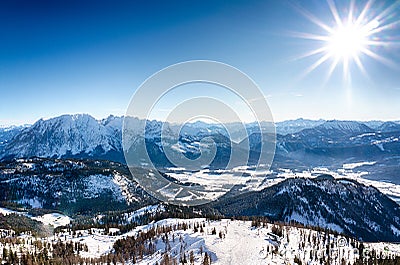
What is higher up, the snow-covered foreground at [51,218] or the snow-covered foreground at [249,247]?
the snow-covered foreground at [249,247]

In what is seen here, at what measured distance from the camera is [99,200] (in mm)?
189125

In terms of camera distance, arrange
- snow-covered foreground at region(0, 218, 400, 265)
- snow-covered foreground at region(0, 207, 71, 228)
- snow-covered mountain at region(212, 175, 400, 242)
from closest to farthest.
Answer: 1. snow-covered foreground at region(0, 218, 400, 265)
2. snow-covered foreground at region(0, 207, 71, 228)
3. snow-covered mountain at region(212, 175, 400, 242)

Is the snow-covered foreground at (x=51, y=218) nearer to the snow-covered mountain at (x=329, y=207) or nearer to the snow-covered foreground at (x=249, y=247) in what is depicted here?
the snow-covered mountain at (x=329, y=207)

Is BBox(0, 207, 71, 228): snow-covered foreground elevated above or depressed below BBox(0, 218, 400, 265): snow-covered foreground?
below

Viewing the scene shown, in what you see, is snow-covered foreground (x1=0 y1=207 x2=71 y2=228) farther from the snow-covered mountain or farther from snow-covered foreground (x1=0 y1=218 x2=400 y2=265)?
snow-covered foreground (x1=0 y1=218 x2=400 y2=265)

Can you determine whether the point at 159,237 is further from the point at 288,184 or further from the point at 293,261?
the point at 288,184

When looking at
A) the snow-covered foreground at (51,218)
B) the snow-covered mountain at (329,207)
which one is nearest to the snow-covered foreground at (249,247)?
the snow-covered mountain at (329,207)

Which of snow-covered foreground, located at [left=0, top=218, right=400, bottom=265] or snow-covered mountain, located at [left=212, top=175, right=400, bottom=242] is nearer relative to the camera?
snow-covered foreground, located at [left=0, top=218, right=400, bottom=265]

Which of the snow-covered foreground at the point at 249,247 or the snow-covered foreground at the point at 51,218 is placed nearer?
the snow-covered foreground at the point at 249,247

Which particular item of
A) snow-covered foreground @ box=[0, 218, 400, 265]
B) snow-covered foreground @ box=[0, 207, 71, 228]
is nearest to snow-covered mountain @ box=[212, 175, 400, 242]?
snow-covered foreground @ box=[0, 207, 71, 228]

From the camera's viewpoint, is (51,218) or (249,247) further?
(51,218)

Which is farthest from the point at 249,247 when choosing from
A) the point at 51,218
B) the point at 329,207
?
the point at 51,218

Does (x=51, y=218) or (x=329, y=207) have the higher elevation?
(x=329, y=207)

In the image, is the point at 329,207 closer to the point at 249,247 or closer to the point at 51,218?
the point at 249,247
